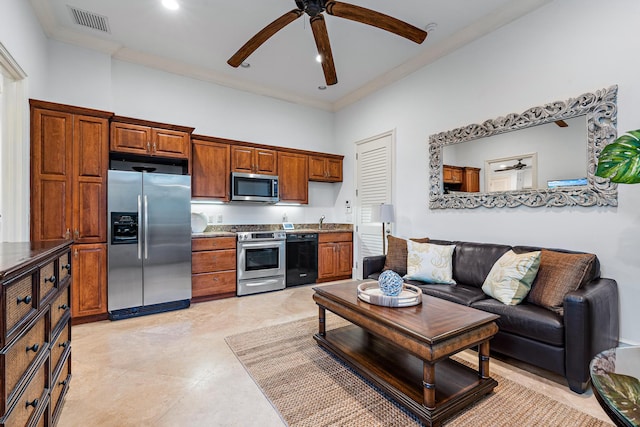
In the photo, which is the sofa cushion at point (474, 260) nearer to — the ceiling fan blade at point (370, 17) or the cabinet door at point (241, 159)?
the ceiling fan blade at point (370, 17)

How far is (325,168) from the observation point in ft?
18.0

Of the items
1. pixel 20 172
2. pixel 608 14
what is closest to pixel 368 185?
pixel 608 14

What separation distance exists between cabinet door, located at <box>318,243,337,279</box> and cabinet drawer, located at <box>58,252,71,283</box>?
347 cm

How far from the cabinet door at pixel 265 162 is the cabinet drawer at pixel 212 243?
122 cm

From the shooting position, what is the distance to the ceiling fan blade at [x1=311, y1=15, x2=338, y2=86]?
7.93 ft

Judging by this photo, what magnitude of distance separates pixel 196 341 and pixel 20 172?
7.52 ft

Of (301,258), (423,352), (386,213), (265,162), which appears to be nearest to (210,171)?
(265,162)

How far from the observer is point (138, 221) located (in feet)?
11.2

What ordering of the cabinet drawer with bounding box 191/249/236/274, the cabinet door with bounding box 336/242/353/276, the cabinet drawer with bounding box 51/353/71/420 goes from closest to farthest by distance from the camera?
the cabinet drawer with bounding box 51/353/71/420 < the cabinet drawer with bounding box 191/249/236/274 < the cabinet door with bounding box 336/242/353/276

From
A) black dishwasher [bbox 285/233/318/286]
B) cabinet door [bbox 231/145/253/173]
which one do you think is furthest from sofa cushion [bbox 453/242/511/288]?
cabinet door [bbox 231/145/253/173]

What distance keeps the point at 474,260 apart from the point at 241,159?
346cm

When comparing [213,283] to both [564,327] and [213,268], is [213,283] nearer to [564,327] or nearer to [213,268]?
[213,268]

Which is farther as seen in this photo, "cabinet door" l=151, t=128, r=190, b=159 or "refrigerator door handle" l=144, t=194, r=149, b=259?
"cabinet door" l=151, t=128, r=190, b=159

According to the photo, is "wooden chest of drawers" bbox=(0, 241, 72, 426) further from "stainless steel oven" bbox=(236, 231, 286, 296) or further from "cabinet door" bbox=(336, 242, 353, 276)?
"cabinet door" bbox=(336, 242, 353, 276)
